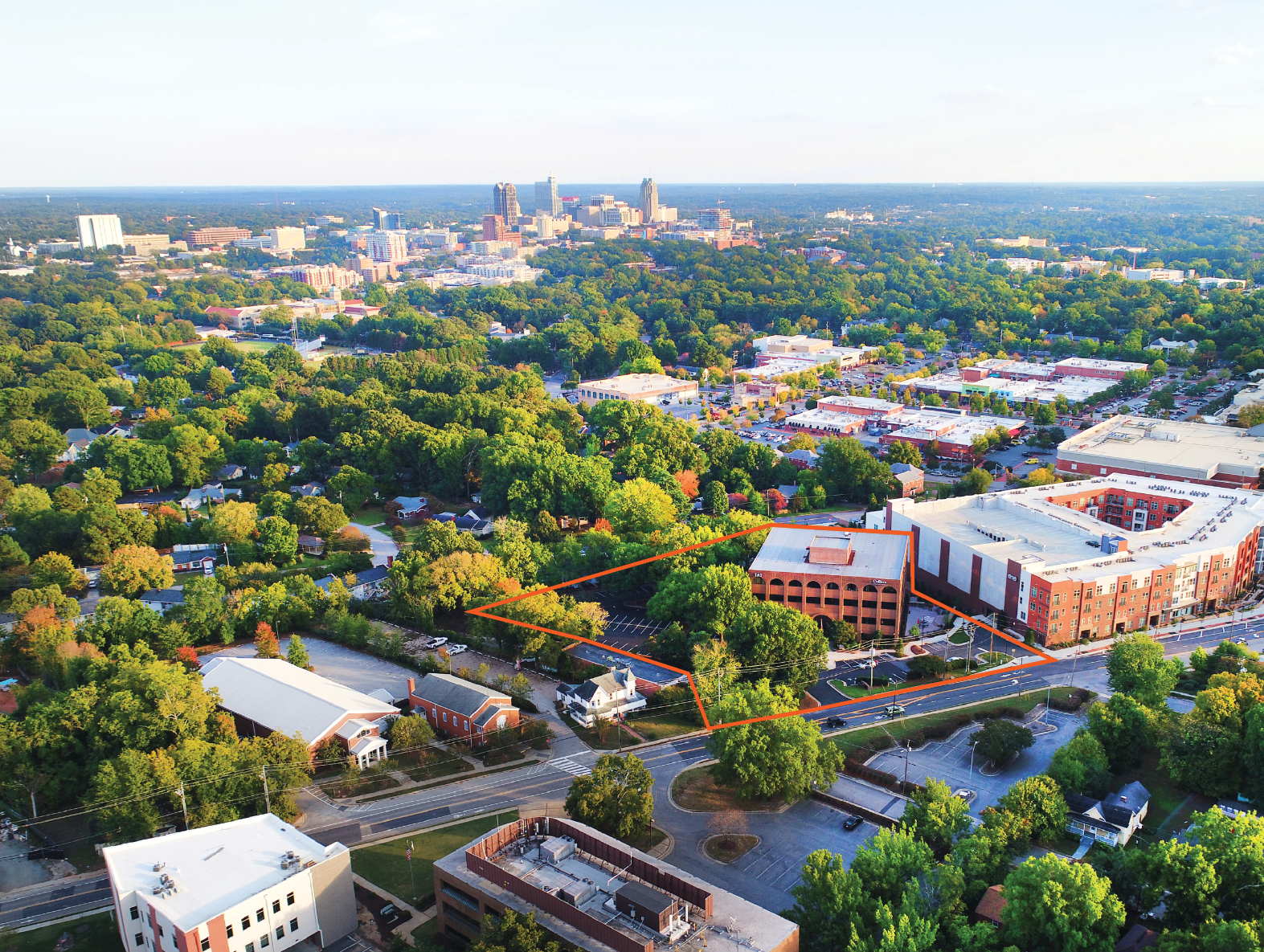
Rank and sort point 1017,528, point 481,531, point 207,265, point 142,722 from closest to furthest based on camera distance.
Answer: point 142,722 → point 1017,528 → point 481,531 → point 207,265

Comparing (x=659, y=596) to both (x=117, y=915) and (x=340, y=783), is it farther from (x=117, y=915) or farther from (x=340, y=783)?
(x=117, y=915)

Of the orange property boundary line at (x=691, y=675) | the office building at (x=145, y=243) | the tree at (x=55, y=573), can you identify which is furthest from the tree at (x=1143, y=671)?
the office building at (x=145, y=243)

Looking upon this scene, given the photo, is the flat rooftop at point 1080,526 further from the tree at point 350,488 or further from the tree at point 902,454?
the tree at point 350,488

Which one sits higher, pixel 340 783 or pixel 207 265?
pixel 207 265

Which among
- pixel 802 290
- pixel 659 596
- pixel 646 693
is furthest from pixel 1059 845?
pixel 802 290

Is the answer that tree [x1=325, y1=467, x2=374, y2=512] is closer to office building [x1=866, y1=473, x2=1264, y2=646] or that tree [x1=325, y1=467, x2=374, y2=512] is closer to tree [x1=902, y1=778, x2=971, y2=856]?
office building [x1=866, y1=473, x2=1264, y2=646]

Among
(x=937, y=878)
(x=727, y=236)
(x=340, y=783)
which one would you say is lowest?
(x=340, y=783)

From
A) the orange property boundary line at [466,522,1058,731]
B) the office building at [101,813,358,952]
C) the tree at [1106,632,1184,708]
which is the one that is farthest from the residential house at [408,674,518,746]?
the tree at [1106,632,1184,708]
